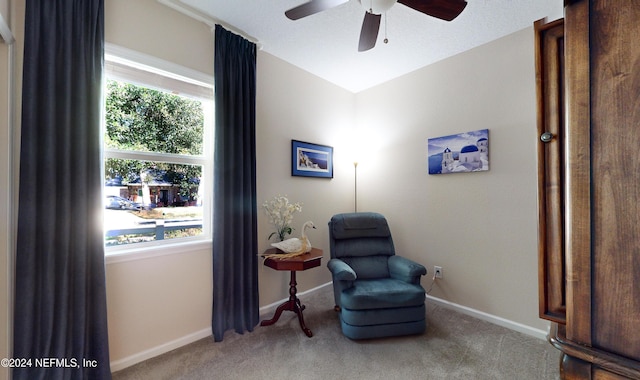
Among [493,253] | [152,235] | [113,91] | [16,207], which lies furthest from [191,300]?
[493,253]

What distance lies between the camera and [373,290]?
7.23ft

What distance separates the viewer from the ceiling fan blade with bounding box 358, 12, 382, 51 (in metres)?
1.68

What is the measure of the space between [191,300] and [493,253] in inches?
109

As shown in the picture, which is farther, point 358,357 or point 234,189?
point 234,189

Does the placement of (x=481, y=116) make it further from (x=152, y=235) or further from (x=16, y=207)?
(x=16, y=207)

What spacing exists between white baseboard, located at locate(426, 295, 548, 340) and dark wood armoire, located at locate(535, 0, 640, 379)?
229 cm

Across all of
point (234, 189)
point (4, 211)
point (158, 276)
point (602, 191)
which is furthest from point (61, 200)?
point (602, 191)

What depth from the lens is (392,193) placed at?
3.27m

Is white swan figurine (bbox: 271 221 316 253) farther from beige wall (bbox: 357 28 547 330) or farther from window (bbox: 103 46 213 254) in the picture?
beige wall (bbox: 357 28 547 330)

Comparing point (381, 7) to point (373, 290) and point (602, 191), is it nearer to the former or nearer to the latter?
point (602, 191)

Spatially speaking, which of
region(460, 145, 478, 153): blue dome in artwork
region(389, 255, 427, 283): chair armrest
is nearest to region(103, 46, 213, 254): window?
region(389, 255, 427, 283): chair armrest

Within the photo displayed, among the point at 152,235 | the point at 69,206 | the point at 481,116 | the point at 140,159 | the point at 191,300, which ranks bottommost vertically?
the point at 191,300

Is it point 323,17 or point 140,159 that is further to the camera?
point 323,17

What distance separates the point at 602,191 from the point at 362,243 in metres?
2.41
